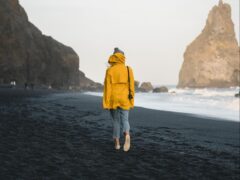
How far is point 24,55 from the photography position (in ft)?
253

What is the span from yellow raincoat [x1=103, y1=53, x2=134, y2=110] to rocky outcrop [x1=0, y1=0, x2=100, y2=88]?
62.7 metres

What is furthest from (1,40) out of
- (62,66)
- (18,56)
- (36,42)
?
(62,66)

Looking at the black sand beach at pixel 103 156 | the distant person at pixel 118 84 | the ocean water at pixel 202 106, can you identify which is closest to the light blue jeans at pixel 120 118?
the distant person at pixel 118 84

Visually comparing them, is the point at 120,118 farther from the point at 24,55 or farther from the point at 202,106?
the point at 24,55

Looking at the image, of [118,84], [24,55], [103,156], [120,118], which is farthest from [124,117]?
[24,55]

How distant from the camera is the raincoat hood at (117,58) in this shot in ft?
23.4

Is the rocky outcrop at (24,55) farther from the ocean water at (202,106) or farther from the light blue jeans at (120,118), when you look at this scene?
the light blue jeans at (120,118)

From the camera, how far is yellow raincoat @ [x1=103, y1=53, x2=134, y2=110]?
281 inches

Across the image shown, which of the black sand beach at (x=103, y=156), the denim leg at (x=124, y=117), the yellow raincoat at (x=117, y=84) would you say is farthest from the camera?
the denim leg at (x=124, y=117)

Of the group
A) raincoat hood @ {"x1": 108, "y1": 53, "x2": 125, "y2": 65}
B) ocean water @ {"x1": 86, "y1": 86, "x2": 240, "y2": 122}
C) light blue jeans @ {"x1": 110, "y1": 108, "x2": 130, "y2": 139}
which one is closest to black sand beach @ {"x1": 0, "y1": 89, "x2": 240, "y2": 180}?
light blue jeans @ {"x1": 110, "y1": 108, "x2": 130, "y2": 139}

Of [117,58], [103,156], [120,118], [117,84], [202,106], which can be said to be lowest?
[103,156]

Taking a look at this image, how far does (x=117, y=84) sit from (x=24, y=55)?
73.5 m

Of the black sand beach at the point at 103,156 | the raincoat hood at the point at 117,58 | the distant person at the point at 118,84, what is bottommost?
the black sand beach at the point at 103,156

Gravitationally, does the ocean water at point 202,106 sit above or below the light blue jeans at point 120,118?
below
